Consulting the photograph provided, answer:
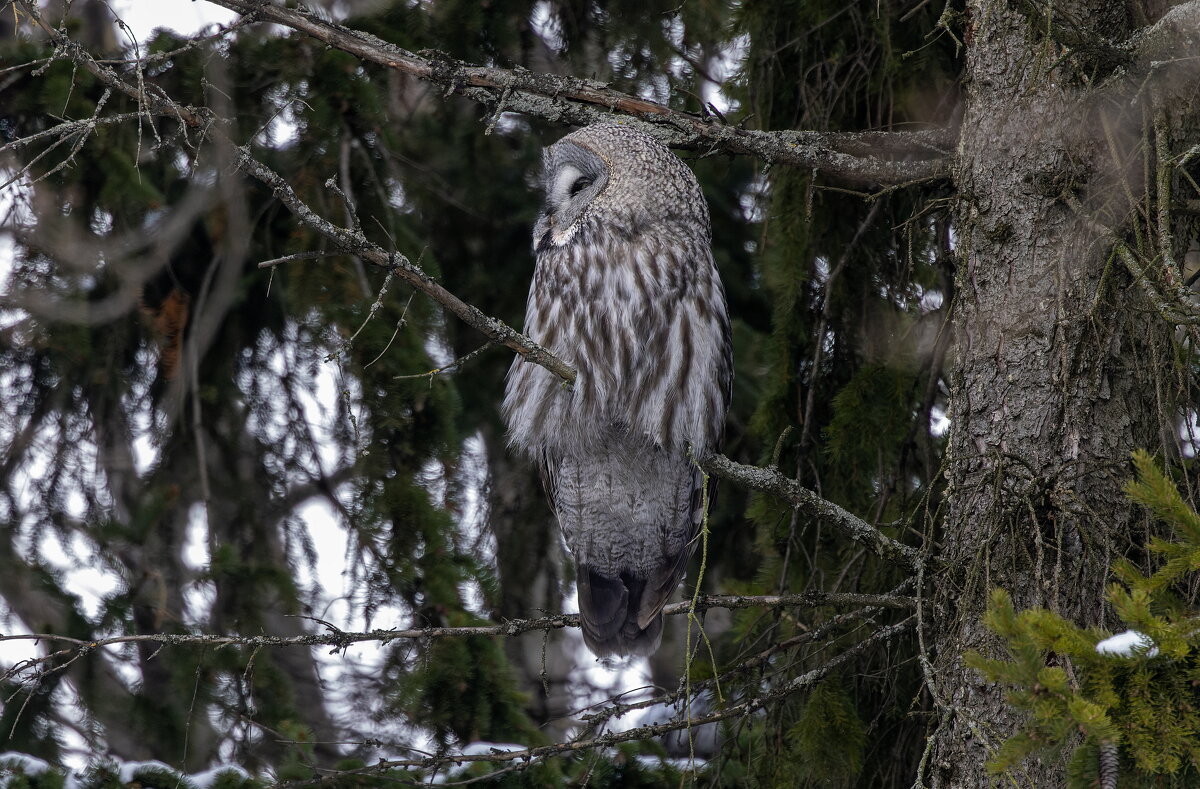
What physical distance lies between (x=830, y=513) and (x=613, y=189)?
4.30ft

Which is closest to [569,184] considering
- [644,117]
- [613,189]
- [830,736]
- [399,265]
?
[613,189]

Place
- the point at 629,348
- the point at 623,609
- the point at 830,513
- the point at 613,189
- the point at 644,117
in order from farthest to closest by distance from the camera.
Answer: the point at 623,609
the point at 613,189
the point at 629,348
the point at 644,117
the point at 830,513

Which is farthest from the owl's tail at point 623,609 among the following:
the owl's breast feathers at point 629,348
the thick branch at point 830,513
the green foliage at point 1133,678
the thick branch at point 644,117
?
the green foliage at point 1133,678

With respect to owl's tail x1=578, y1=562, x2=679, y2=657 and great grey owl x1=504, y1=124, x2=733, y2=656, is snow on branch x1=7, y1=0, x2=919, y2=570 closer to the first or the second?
great grey owl x1=504, y1=124, x2=733, y2=656

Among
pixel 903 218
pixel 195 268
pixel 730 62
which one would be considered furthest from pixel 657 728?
pixel 730 62

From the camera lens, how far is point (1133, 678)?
1589 mm

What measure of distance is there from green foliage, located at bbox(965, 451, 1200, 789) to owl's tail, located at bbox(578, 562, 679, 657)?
1.83m

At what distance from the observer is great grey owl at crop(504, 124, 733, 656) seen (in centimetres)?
313

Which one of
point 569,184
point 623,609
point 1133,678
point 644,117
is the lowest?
point 1133,678

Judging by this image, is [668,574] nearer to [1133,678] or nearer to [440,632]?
[440,632]

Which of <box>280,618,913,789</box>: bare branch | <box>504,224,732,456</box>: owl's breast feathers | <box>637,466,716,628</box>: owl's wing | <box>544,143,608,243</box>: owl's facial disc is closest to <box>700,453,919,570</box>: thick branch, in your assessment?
<box>280,618,913,789</box>: bare branch

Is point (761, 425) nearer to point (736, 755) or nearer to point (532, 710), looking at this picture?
point (736, 755)

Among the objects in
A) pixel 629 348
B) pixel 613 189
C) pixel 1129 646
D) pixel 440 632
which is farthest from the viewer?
pixel 613 189

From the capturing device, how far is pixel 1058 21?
2176 mm
